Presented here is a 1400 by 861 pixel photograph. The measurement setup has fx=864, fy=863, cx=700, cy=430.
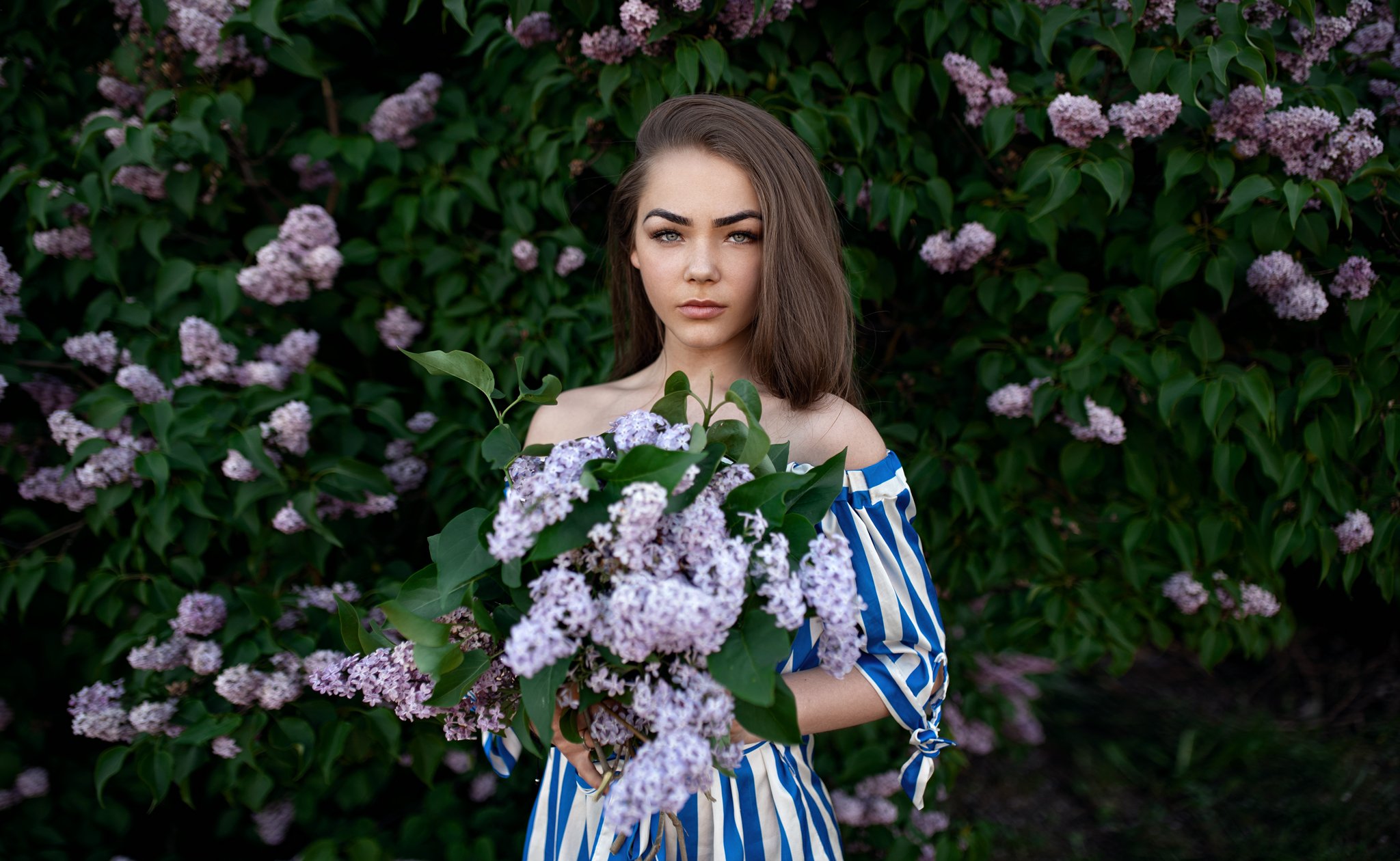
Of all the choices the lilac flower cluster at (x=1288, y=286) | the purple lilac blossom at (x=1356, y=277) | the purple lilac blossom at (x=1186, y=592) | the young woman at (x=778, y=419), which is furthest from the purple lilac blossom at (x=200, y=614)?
the purple lilac blossom at (x=1356, y=277)

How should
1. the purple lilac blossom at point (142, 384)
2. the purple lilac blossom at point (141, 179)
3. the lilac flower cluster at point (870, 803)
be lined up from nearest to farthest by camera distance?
the purple lilac blossom at point (142, 384)
the purple lilac blossom at point (141, 179)
the lilac flower cluster at point (870, 803)

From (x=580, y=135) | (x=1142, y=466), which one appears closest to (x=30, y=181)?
(x=580, y=135)

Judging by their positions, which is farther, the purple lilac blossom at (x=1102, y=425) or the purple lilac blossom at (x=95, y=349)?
the purple lilac blossom at (x=95, y=349)

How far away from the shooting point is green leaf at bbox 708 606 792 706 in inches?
35.7

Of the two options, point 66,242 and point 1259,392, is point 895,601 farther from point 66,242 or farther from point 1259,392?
point 66,242

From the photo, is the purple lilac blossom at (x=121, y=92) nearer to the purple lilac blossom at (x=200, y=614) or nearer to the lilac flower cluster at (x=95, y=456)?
the lilac flower cluster at (x=95, y=456)

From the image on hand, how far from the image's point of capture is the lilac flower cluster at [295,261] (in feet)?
6.44

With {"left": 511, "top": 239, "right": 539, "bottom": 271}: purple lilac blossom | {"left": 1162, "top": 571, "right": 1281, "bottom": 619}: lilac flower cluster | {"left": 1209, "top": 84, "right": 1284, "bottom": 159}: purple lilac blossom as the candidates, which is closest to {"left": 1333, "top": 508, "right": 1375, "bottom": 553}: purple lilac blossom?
{"left": 1162, "top": 571, "right": 1281, "bottom": 619}: lilac flower cluster

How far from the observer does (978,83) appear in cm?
185

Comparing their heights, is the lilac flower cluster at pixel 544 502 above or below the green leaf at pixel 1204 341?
below

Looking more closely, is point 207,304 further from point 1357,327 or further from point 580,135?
point 1357,327

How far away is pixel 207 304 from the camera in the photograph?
2043 millimetres

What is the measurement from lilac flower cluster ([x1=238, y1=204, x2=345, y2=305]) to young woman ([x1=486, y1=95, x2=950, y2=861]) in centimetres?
88

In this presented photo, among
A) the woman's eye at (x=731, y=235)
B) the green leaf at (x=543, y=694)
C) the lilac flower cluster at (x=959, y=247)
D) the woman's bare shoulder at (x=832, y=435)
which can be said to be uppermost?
the lilac flower cluster at (x=959, y=247)
